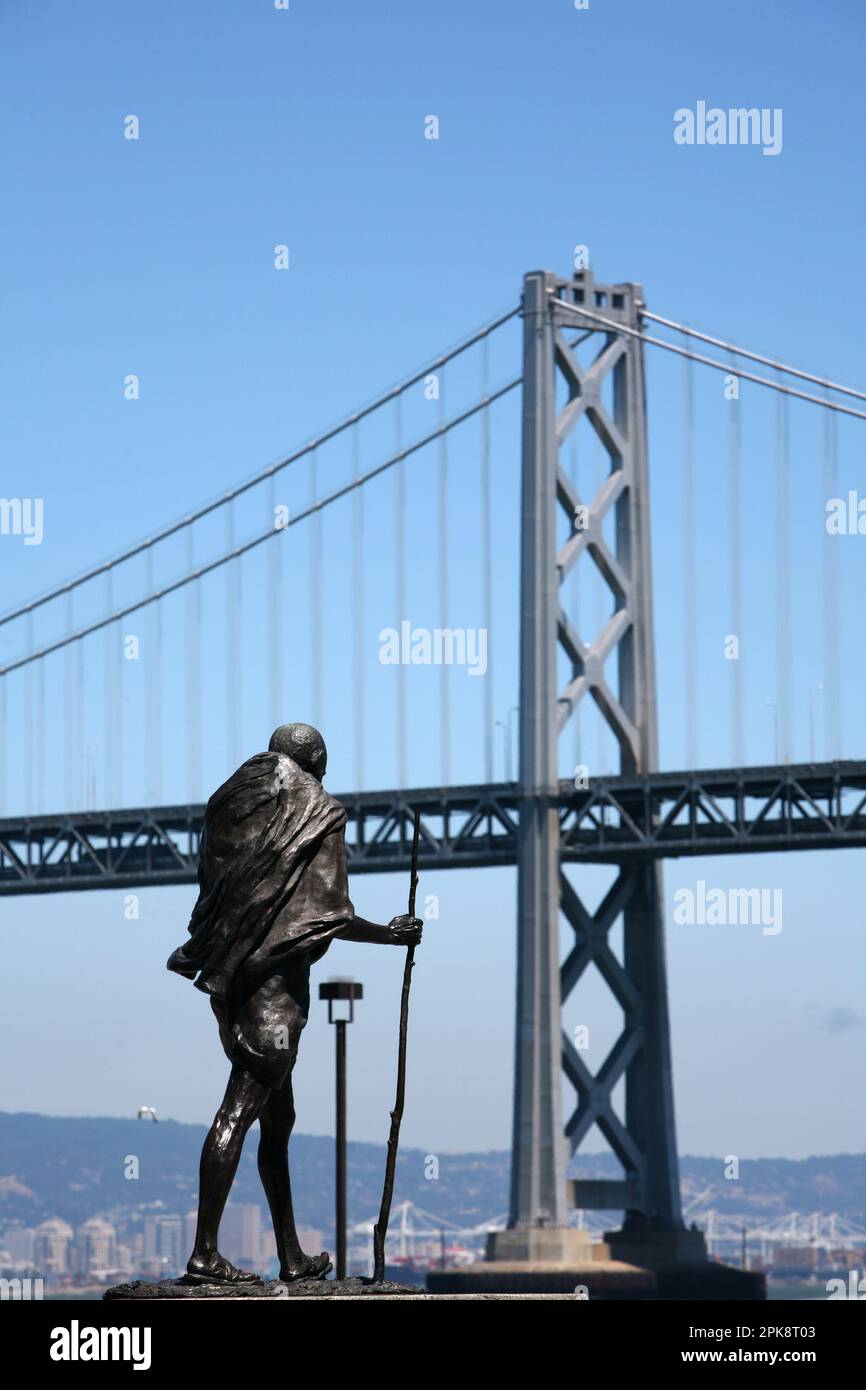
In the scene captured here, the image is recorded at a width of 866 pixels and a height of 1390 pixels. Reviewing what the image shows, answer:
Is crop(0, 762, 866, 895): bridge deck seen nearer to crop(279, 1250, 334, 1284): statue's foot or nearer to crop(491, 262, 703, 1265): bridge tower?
crop(491, 262, 703, 1265): bridge tower

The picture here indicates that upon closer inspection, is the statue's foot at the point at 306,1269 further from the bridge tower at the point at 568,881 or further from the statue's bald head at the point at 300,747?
the bridge tower at the point at 568,881

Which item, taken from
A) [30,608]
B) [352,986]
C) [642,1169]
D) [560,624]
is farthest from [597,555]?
[352,986]

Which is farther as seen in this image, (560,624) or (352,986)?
(560,624)

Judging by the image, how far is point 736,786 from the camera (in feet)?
205

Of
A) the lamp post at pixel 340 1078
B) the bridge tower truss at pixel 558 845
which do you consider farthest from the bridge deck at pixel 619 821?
the lamp post at pixel 340 1078

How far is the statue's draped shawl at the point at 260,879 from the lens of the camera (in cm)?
1393

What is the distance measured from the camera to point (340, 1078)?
1118 inches

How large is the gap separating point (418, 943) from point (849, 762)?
4805 cm

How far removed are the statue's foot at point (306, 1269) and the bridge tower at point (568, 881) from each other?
153 ft

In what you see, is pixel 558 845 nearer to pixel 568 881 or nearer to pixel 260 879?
A: pixel 568 881

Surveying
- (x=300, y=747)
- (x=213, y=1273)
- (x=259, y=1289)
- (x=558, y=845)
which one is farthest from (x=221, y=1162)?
(x=558, y=845)

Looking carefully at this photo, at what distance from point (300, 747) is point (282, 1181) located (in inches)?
73.6
